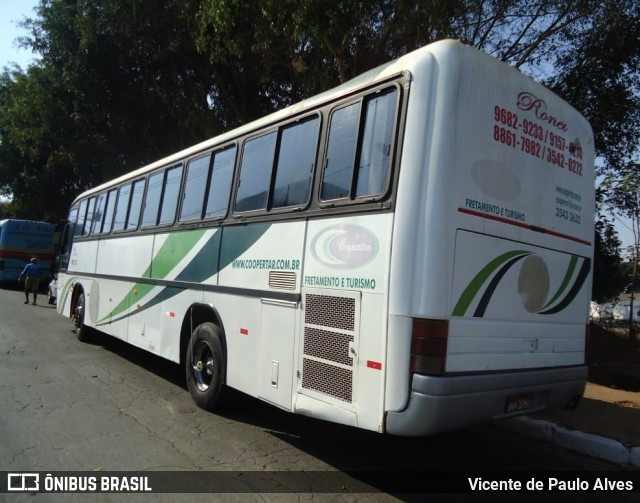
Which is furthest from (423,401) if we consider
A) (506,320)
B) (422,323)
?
(506,320)

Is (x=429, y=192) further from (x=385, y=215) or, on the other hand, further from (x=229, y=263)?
(x=229, y=263)

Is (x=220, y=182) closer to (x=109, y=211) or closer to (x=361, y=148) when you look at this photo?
(x=361, y=148)

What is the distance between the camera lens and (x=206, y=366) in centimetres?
603

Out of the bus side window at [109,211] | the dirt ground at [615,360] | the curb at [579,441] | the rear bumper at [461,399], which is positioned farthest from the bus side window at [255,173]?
the dirt ground at [615,360]

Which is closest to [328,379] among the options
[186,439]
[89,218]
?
[186,439]

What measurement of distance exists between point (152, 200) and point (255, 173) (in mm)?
3001

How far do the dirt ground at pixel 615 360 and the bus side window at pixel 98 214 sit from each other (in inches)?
442

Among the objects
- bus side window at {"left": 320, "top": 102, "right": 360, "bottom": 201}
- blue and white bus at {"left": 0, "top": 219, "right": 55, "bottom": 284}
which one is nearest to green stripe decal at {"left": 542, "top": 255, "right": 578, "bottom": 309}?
bus side window at {"left": 320, "top": 102, "right": 360, "bottom": 201}

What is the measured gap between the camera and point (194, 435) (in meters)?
5.09

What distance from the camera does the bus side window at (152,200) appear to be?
25.0 ft

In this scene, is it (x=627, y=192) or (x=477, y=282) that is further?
(x=627, y=192)

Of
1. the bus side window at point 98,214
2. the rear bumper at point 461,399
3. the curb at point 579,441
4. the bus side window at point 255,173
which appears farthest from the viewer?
the bus side window at point 98,214

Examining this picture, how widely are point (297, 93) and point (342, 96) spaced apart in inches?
468

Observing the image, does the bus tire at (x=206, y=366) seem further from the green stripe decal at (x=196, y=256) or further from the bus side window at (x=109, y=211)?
the bus side window at (x=109, y=211)
